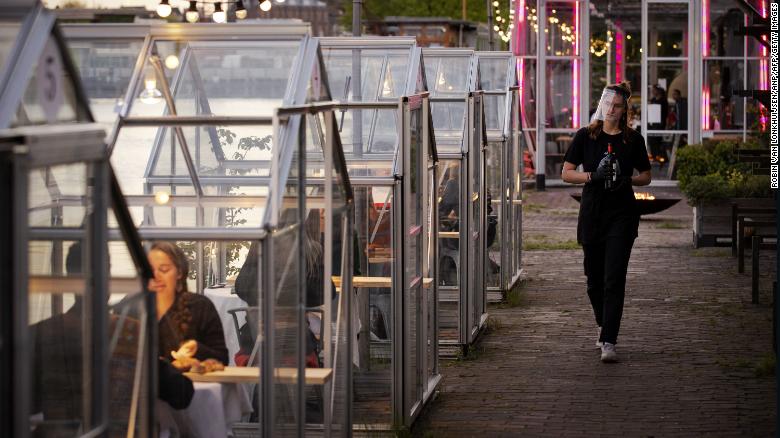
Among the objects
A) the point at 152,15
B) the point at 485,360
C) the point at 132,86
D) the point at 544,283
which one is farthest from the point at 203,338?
the point at 152,15

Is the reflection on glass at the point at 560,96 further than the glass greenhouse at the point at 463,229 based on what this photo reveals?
Yes

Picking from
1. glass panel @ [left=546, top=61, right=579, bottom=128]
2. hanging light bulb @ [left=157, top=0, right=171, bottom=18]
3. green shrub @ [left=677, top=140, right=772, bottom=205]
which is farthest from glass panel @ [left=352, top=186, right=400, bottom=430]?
glass panel @ [left=546, top=61, right=579, bottom=128]

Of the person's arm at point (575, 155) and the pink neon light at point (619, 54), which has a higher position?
the pink neon light at point (619, 54)

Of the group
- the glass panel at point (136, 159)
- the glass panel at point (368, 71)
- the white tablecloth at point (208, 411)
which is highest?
the glass panel at point (368, 71)

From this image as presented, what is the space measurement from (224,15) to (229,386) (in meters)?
14.2

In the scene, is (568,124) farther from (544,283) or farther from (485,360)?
(485,360)

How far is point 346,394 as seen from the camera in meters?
6.52

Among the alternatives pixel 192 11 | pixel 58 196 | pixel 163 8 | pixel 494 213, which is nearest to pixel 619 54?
pixel 192 11

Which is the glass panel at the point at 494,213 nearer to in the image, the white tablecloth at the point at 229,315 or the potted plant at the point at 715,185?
the potted plant at the point at 715,185

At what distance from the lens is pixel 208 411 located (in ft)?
17.4

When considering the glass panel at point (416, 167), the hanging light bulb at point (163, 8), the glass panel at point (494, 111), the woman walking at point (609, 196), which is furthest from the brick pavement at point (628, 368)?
the hanging light bulb at point (163, 8)

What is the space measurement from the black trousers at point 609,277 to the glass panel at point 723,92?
19.3m

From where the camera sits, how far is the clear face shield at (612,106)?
383 inches

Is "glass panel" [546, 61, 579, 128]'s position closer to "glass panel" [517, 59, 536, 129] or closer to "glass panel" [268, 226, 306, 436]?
"glass panel" [517, 59, 536, 129]
